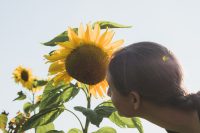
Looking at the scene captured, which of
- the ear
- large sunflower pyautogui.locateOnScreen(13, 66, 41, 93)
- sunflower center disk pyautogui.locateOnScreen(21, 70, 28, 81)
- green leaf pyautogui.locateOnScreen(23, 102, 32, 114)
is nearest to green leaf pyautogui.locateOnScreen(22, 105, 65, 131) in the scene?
the ear

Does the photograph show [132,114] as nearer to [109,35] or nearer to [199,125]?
[199,125]

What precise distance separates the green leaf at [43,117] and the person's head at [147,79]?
52 centimetres

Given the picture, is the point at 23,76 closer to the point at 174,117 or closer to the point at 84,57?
the point at 84,57

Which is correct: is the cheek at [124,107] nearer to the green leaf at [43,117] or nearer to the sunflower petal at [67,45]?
the green leaf at [43,117]

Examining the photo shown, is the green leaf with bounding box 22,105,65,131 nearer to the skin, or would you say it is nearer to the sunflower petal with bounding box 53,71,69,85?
the sunflower petal with bounding box 53,71,69,85

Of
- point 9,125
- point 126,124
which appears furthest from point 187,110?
point 9,125

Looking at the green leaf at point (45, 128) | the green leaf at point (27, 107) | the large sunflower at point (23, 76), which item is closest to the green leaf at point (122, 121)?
the green leaf at point (45, 128)

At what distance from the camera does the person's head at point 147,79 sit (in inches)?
67.6

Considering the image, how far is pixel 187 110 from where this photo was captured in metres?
1.71

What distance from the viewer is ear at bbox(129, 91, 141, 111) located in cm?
174

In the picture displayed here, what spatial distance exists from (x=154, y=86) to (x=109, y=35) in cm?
88

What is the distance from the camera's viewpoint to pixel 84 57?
2555 mm

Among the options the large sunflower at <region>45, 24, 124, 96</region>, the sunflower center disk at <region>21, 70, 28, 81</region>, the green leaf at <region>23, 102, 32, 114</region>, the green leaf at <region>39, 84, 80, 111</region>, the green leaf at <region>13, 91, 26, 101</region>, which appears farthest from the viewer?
the sunflower center disk at <region>21, 70, 28, 81</region>

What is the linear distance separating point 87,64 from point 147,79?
31.2 inches
